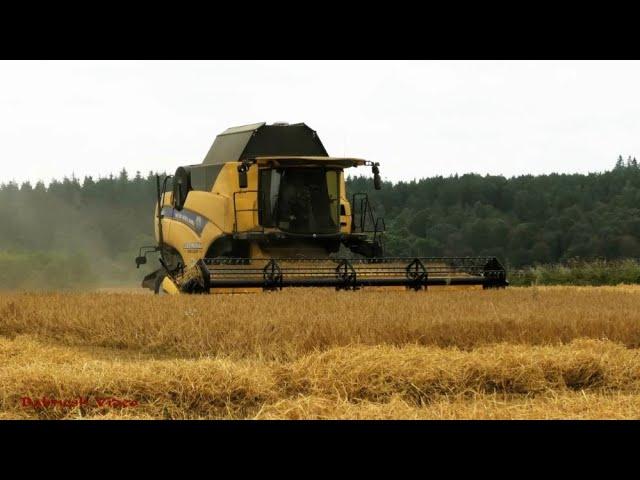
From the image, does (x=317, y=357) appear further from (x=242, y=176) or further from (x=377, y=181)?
(x=377, y=181)

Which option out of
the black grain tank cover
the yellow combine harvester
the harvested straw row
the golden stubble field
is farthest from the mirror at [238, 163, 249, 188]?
the harvested straw row

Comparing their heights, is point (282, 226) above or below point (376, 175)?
below

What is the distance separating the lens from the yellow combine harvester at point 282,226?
1425cm

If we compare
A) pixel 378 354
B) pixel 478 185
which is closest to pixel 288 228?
pixel 378 354

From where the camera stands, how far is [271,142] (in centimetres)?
1639

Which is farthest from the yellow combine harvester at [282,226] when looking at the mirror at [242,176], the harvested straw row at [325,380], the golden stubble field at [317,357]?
the harvested straw row at [325,380]

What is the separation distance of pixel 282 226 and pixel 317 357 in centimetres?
782

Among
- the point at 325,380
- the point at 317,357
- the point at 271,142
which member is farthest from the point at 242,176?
the point at 325,380

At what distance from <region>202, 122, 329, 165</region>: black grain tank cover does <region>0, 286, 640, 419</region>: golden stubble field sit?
4202 mm

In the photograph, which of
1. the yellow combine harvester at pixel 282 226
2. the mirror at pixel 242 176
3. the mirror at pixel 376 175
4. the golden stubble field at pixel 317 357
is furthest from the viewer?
the mirror at pixel 376 175

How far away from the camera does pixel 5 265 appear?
28000mm

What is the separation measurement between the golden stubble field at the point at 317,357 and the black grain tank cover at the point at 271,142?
420cm

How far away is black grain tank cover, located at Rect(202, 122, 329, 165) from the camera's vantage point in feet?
53.3

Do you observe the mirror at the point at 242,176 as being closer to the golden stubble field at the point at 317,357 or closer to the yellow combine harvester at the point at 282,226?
the yellow combine harvester at the point at 282,226
